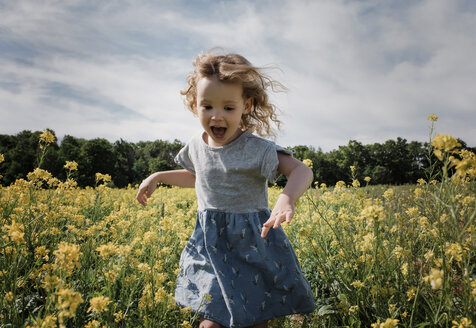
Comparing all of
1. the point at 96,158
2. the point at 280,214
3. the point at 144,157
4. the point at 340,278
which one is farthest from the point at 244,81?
the point at 144,157

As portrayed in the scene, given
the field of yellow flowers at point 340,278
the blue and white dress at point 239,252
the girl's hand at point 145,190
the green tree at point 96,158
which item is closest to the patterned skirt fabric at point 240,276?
the blue and white dress at point 239,252

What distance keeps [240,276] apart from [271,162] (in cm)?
75

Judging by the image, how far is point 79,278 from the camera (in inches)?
90.6

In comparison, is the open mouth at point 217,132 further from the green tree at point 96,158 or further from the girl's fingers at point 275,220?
the green tree at point 96,158

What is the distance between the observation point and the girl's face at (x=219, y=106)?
2.02 m

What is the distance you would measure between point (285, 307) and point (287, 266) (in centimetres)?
25

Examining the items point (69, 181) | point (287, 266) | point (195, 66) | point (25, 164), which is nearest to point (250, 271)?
point (287, 266)

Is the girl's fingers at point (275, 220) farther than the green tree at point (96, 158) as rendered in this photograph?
No

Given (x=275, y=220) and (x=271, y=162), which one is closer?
(x=275, y=220)

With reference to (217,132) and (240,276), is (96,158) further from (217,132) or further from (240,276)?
(240,276)

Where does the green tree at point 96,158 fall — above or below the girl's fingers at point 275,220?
above

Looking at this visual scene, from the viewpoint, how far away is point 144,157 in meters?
56.6

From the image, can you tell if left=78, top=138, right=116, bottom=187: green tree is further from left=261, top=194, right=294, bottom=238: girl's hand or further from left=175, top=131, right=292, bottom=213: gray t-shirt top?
left=261, top=194, right=294, bottom=238: girl's hand

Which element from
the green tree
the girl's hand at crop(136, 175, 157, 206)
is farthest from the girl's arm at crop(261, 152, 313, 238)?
the green tree
